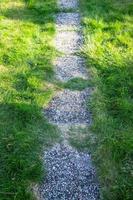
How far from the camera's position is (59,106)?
638 centimetres

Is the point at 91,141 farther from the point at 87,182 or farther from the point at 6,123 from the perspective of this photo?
the point at 6,123

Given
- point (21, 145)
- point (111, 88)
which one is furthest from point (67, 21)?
point (21, 145)

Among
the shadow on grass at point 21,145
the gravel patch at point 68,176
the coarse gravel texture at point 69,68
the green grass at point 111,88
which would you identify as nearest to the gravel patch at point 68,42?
the green grass at point 111,88

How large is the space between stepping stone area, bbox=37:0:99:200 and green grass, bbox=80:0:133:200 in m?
0.16

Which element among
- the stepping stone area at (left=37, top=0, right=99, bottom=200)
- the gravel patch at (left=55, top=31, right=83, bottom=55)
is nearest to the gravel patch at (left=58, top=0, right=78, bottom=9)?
the stepping stone area at (left=37, top=0, right=99, bottom=200)

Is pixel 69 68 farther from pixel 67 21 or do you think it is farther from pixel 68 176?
pixel 68 176

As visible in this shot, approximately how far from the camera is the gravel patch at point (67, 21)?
8.99 metres

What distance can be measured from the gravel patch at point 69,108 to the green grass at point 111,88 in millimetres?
167

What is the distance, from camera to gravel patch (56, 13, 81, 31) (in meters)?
8.99

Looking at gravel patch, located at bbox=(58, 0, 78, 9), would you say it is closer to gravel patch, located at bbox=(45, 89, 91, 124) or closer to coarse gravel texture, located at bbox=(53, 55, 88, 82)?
coarse gravel texture, located at bbox=(53, 55, 88, 82)

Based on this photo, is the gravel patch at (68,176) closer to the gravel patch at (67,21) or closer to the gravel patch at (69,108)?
the gravel patch at (69,108)

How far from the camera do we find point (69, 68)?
24.4 ft

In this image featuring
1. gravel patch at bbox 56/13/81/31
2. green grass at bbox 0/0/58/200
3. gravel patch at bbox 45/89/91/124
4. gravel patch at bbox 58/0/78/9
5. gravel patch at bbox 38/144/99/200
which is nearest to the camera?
gravel patch at bbox 38/144/99/200

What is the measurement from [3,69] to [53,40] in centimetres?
168
